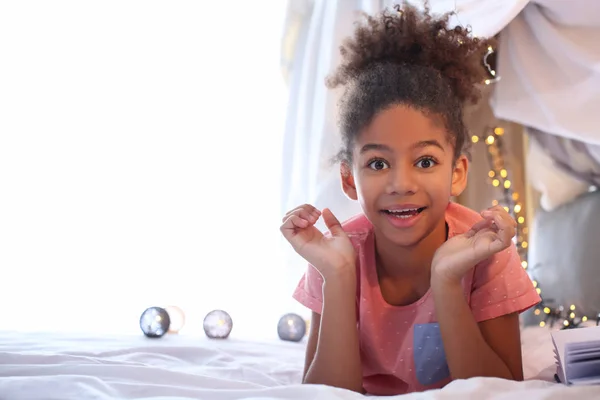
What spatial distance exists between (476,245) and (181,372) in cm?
48

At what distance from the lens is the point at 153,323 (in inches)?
67.6

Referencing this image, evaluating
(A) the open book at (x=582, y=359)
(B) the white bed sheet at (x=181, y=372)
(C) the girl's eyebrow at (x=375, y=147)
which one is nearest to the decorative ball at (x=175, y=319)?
(B) the white bed sheet at (x=181, y=372)

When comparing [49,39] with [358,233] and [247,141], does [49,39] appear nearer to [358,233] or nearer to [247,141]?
[247,141]

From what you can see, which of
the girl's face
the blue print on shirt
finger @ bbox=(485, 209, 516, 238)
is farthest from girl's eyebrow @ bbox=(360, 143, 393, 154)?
the blue print on shirt

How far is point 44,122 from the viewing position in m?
2.40

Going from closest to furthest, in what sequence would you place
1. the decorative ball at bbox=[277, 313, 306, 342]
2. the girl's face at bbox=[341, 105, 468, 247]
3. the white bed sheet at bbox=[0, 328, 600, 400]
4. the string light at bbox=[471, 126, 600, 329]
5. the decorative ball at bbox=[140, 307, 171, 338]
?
the white bed sheet at bbox=[0, 328, 600, 400] → the girl's face at bbox=[341, 105, 468, 247] → the decorative ball at bbox=[140, 307, 171, 338] → the decorative ball at bbox=[277, 313, 306, 342] → the string light at bbox=[471, 126, 600, 329]

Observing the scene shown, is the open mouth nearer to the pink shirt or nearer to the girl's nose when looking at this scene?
the girl's nose

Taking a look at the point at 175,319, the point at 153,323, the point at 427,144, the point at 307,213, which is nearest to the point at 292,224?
the point at 307,213

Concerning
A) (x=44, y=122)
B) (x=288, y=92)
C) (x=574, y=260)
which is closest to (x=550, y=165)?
(x=574, y=260)

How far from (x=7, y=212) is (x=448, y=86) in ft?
5.58

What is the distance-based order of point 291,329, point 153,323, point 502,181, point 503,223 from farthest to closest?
point 502,181 < point 291,329 < point 153,323 < point 503,223

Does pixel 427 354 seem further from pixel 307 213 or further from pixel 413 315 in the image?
pixel 307 213

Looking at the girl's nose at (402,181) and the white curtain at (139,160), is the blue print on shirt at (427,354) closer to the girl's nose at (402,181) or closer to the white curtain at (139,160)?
the girl's nose at (402,181)

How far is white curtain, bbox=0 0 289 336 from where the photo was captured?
2.39m
